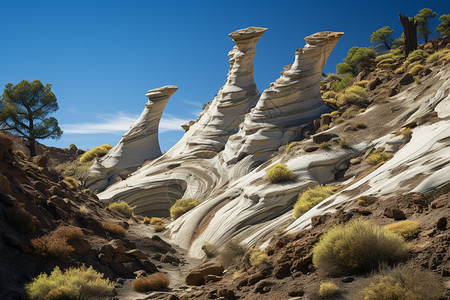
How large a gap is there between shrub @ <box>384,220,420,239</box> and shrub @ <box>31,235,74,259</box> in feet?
30.7

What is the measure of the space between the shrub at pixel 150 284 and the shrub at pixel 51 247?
2.35 meters

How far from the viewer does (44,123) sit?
46.5 meters

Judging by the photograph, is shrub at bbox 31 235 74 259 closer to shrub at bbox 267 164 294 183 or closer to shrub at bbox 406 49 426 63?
shrub at bbox 267 164 294 183

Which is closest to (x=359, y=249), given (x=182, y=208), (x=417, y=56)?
(x=182, y=208)

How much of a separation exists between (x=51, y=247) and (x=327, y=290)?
8504 mm

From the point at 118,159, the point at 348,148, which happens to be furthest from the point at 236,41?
the point at 348,148

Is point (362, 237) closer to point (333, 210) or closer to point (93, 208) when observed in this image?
point (333, 210)

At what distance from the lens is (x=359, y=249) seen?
9.77 meters

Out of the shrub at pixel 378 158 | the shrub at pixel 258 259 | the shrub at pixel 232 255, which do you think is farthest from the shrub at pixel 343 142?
the shrub at pixel 258 259

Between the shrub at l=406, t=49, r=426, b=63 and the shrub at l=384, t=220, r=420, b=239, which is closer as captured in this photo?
the shrub at l=384, t=220, r=420, b=239

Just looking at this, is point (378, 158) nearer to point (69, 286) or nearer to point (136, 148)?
point (69, 286)

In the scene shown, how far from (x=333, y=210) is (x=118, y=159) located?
1162 inches

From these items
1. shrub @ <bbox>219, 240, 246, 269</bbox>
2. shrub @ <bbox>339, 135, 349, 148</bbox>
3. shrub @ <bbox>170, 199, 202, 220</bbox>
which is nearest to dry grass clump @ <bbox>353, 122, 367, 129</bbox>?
shrub @ <bbox>339, 135, 349, 148</bbox>

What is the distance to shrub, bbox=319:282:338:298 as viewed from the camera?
8.99 metres
